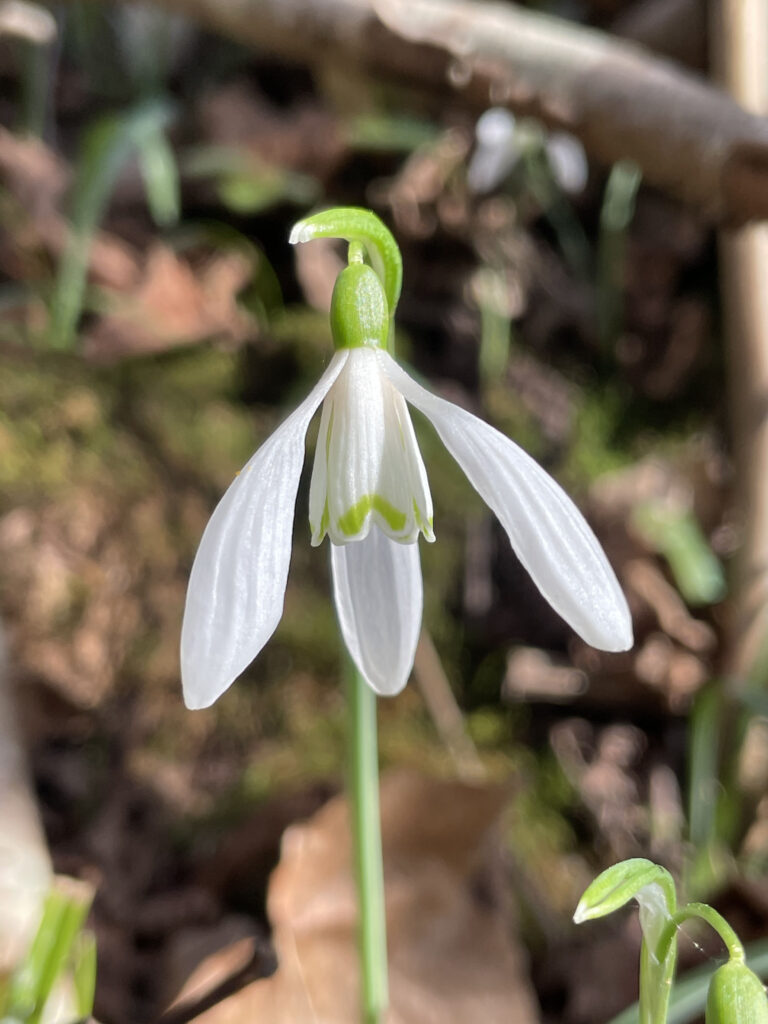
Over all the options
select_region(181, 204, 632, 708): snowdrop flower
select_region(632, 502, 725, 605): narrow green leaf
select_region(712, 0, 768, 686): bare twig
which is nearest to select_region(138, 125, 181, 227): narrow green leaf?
select_region(712, 0, 768, 686): bare twig

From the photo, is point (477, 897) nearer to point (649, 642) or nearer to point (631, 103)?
point (649, 642)

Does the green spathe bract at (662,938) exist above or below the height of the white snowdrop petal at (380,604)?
below

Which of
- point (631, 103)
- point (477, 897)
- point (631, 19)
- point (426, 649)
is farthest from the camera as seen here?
point (631, 19)

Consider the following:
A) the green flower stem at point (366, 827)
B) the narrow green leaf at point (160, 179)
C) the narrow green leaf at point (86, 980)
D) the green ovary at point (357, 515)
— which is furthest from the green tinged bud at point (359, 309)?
the narrow green leaf at point (160, 179)

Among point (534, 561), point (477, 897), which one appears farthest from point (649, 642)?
point (534, 561)

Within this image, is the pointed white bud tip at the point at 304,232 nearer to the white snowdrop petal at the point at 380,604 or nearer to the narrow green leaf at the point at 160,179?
the white snowdrop petal at the point at 380,604

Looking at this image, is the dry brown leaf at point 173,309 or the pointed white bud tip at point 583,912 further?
the dry brown leaf at point 173,309

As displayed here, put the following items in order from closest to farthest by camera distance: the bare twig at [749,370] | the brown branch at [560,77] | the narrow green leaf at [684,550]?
the brown branch at [560,77], the bare twig at [749,370], the narrow green leaf at [684,550]
